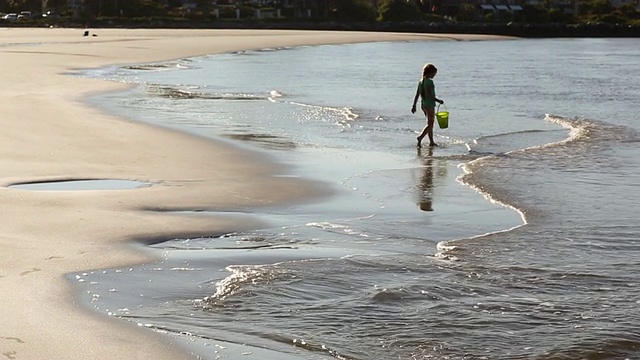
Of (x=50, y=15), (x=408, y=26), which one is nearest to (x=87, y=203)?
(x=408, y=26)

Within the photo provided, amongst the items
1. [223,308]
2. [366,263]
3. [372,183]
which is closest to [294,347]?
[223,308]

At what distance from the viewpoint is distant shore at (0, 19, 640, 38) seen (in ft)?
368

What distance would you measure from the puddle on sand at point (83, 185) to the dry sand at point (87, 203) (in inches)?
7.6

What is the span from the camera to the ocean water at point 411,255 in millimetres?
6699

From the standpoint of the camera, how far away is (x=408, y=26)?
11862 cm

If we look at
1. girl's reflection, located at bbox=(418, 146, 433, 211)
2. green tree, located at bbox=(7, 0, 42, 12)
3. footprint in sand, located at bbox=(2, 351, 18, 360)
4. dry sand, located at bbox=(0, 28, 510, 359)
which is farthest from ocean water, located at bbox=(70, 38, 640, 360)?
green tree, located at bbox=(7, 0, 42, 12)

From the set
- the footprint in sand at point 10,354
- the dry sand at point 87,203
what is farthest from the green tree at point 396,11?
the footprint in sand at point 10,354

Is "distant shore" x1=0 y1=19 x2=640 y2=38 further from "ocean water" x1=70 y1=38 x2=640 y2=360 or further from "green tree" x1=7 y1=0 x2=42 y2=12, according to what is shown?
"ocean water" x1=70 y1=38 x2=640 y2=360

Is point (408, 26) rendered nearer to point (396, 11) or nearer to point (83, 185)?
point (396, 11)

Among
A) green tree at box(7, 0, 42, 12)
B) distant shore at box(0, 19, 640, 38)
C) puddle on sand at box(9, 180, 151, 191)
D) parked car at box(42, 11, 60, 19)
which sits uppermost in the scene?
puddle on sand at box(9, 180, 151, 191)

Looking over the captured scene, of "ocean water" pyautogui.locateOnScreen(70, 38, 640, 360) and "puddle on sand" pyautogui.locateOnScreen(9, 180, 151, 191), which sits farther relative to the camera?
"puddle on sand" pyautogui.locateOnScreen(9, 180, 151, 191)

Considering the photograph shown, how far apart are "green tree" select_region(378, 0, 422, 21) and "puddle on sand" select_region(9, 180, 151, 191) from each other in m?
115

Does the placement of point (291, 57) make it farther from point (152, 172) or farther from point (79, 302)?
A: point (79, 302)

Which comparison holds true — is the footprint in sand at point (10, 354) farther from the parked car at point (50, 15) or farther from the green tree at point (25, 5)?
the green tree at point (25, 5)
